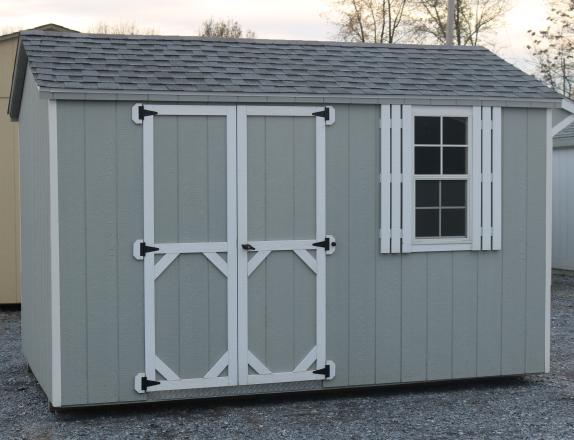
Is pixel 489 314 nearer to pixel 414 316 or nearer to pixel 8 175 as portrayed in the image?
pixel 414 316

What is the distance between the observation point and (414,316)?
781cm

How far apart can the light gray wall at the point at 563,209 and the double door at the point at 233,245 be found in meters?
10.9

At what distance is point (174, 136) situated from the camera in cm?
718

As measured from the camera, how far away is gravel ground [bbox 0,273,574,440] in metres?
6.71

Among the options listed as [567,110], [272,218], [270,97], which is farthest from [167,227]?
[567,110]

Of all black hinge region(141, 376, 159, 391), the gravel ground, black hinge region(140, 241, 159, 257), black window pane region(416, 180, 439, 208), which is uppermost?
black window pane region(416, 180, 439, 208)

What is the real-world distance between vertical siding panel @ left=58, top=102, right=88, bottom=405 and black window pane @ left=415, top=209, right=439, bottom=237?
2537 mm

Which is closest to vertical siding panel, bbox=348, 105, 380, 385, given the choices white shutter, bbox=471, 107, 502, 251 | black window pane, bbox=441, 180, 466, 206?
black window pane, bbox=441, 180, 466, 206

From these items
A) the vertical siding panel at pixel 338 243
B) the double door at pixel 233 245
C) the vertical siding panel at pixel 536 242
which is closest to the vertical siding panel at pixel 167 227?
the double door at pixel 233 245

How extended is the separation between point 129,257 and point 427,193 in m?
2.34

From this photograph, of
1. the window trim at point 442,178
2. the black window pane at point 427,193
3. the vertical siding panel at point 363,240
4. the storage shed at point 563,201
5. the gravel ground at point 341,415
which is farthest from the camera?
the storage shed at point 563,201

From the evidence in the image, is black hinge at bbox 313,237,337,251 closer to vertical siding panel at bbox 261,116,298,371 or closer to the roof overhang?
vertical siding panel at bbox 261,116,298,371

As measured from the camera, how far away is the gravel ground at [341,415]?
22.0 feet

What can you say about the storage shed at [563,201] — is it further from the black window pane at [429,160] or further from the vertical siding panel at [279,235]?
the vertical siding panel at [279,235]
